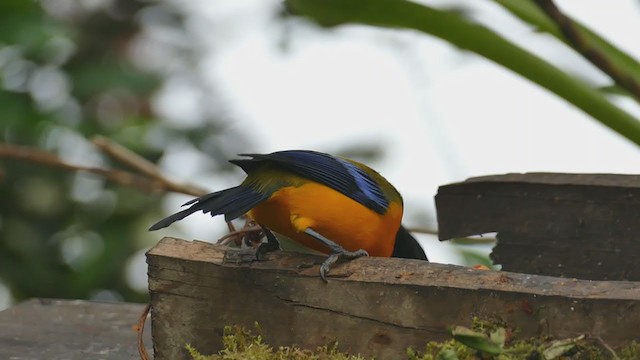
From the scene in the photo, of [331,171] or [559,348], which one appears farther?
[331,171]

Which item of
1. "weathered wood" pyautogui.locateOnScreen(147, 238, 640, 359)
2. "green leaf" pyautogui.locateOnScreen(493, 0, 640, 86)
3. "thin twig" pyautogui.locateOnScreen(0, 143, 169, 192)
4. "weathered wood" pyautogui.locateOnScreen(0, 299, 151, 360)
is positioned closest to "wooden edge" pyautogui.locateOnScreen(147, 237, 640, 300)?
"weathered wood" pyautogui.locateOnScreen(147, 238, 640, 359)

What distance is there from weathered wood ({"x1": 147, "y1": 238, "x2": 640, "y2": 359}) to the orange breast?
0.41 feet

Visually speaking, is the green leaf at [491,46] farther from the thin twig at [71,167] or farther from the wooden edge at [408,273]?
the thin twig at [71,167]

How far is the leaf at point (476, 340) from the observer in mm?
1428

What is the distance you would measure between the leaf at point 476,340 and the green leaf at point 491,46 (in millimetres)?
776

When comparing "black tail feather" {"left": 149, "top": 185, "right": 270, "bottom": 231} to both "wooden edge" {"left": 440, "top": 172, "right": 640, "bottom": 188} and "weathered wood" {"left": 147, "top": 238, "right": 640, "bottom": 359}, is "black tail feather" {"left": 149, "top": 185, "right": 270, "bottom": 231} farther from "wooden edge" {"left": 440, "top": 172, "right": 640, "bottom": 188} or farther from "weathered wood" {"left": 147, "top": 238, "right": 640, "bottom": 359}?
"wooden edge" {"left": 440, "top": 172, "right": 640, "bottom": 188}

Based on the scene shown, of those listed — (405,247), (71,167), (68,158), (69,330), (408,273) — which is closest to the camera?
(408,273)

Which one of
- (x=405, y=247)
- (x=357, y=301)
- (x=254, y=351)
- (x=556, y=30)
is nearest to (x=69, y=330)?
(x=405, y=247)

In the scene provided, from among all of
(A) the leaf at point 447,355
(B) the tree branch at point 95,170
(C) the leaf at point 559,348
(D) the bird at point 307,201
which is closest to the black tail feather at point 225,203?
(D) the bird at point 307,201

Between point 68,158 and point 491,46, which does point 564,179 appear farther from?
point 68,158

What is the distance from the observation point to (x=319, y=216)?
188cm

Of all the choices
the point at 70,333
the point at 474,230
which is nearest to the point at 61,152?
the point at 70,333

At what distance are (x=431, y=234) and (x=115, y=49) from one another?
1.51 m

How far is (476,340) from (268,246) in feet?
1.55
